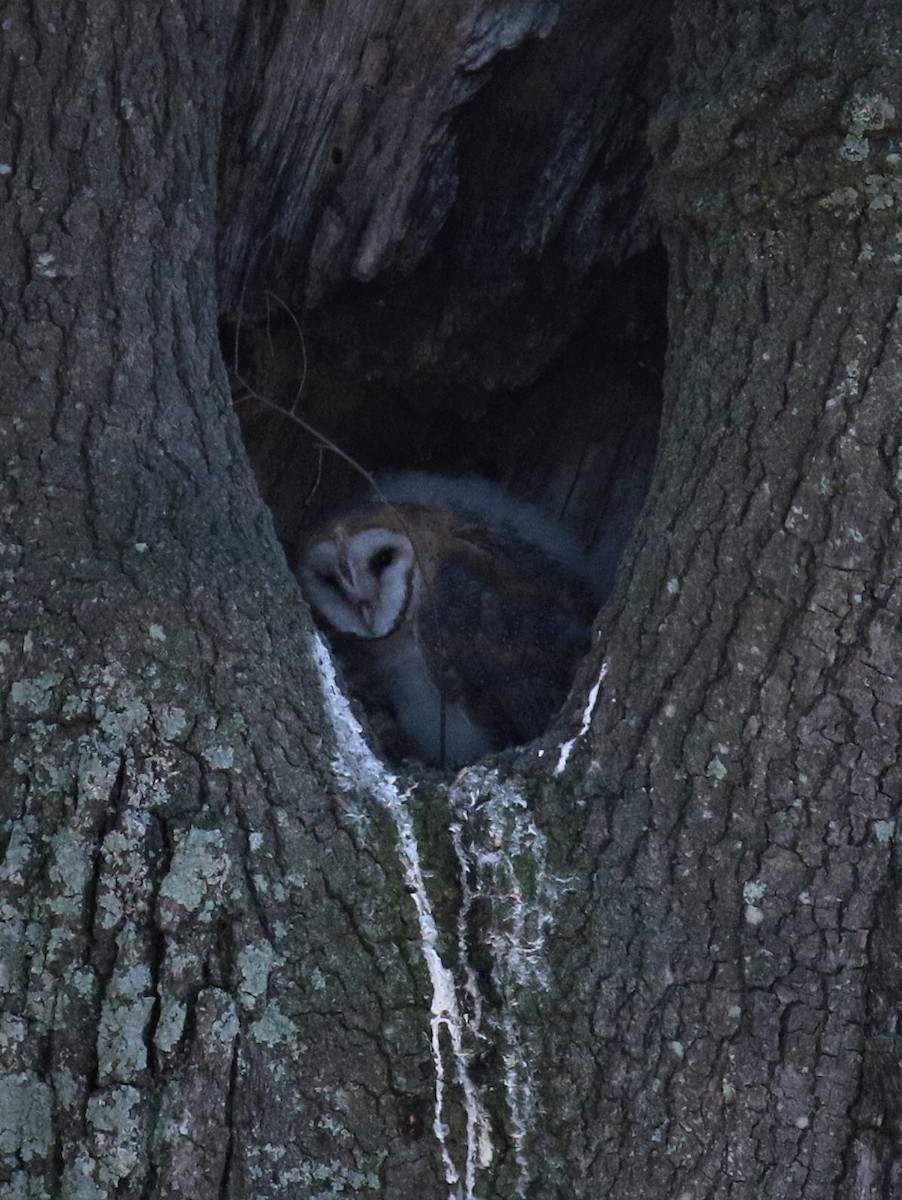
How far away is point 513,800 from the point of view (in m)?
2.08

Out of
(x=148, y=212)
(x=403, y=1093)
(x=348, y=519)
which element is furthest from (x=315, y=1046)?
(x=348, y=519)

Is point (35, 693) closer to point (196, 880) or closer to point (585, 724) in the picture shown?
point (196, 880)

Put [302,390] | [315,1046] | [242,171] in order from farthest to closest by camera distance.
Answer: [302,390] → [242,171] → [315,1046]

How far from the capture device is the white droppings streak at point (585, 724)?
6.91 feet

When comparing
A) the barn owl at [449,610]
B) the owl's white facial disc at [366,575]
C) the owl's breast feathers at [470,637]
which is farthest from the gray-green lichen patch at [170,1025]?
the owl's white facial disc at [366,575]

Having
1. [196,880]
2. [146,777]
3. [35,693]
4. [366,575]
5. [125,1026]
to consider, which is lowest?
[125,1026]

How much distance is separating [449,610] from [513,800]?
1422 mm

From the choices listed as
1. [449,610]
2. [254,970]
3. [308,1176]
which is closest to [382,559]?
[449,610]

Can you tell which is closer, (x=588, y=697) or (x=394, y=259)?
(x=588, y=697)

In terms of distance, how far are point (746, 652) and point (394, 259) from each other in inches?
62.0

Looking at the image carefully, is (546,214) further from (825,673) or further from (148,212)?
(825,673)

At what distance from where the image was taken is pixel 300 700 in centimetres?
210

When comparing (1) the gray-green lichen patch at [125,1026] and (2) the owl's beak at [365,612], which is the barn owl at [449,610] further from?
(1) the gray-green lichen patch at [125,1026]

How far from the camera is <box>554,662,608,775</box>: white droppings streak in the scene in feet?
6.91
